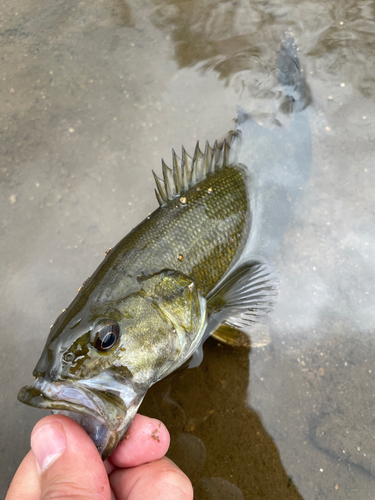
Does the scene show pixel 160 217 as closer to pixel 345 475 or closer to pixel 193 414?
pixel 193 414

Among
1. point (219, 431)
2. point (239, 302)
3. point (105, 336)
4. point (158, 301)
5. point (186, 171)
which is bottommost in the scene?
point (219, 431)

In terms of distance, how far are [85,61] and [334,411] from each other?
3.91m

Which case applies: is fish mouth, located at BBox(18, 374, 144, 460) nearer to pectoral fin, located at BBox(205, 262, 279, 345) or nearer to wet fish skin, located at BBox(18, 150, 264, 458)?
wet fish skin, located at BBox(18, 150, 264, 458)

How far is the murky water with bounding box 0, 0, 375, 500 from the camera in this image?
2643 mm

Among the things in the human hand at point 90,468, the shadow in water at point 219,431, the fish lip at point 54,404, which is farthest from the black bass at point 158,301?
the shadow in water at point 219,431

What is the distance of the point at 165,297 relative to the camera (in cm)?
227

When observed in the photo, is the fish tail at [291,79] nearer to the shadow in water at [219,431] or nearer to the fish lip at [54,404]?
the shadow in water at [219,431]

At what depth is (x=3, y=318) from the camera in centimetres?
296

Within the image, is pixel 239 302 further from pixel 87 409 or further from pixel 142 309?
pixel 87 409

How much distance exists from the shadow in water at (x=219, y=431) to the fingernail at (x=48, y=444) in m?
1.09

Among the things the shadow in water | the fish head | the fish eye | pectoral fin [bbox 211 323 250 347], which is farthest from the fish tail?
the fish eye

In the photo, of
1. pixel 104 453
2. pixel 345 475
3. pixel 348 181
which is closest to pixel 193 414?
pixel 104 453

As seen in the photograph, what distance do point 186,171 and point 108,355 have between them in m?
1.50

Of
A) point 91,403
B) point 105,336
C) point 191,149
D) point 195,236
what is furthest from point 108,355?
point 191,149
